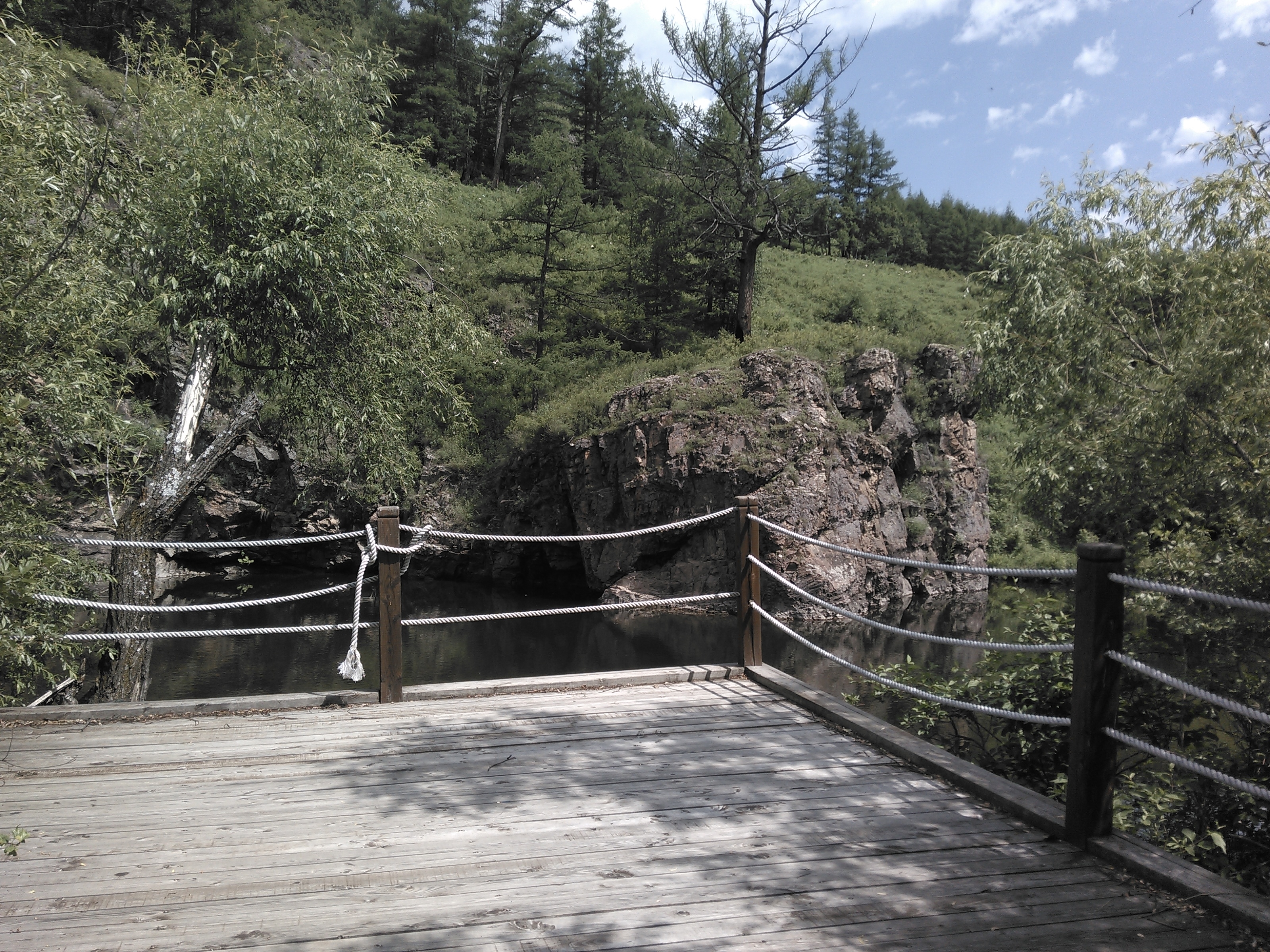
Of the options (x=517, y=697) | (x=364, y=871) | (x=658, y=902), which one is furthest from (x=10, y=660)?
(x=658, y=902)

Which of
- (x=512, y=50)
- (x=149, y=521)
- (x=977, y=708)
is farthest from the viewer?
(x=512, y=50)

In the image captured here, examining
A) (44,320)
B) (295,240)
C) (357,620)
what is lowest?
(357,620)

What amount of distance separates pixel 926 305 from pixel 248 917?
3603 cm

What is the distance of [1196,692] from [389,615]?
3744 mm

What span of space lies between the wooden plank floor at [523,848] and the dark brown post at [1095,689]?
7.2 inches

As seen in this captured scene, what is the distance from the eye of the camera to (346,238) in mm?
8789

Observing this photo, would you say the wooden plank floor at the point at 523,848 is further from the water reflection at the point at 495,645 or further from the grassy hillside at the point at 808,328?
the grassy hillside at the point at 808,328

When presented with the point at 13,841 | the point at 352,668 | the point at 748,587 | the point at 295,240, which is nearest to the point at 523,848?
the point at 13,841

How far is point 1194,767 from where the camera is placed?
237cm

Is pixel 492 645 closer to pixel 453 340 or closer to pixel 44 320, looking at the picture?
pixel 453 340

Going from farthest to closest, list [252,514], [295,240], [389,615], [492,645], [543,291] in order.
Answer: [543,291], [252,514], [492,645], [295,240], [389,615]

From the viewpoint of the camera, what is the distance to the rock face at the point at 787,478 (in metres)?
16.9

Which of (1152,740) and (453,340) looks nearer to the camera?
(1152,740)

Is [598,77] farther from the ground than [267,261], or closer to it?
farther from the ground
